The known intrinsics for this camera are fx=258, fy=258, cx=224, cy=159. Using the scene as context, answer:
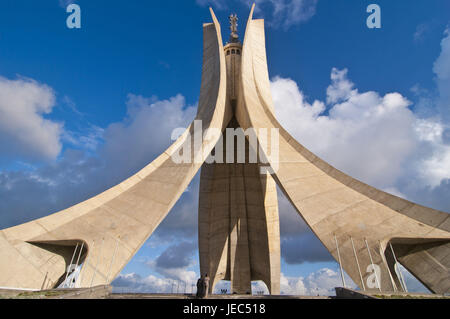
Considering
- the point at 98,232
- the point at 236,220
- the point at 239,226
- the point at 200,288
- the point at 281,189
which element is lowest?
the point at 200,288

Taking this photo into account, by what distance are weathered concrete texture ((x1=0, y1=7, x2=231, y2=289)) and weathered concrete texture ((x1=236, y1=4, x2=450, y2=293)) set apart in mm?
3861

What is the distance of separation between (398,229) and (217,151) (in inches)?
409

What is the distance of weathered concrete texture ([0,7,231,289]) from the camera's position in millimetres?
6527

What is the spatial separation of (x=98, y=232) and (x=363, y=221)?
7440 millimetres

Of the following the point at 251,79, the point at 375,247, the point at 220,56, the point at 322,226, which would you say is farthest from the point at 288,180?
the point at 220,56

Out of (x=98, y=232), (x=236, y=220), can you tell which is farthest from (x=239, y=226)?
(x=98, y=232)

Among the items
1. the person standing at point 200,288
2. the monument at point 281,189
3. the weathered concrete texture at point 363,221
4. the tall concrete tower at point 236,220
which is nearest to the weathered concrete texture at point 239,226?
the tall concrete tower at point 236,220

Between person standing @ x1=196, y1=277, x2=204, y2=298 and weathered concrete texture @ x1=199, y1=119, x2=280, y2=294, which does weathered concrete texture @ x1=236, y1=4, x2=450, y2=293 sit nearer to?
person standing @ x1=196, y1=277, x2=204, y2=298

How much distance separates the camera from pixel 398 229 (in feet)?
22.1

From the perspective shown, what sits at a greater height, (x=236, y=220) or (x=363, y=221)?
(x=236, y=220)

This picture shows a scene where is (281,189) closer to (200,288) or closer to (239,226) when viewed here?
(200,288)

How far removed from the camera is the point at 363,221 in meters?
7.09

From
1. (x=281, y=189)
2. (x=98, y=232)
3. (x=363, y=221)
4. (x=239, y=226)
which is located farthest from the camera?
(x=239, y=226)
